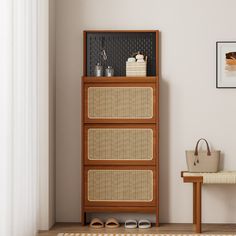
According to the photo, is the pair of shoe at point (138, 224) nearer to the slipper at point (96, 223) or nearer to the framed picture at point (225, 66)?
the slipper at point (96, 223)

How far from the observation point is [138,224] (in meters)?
5.12

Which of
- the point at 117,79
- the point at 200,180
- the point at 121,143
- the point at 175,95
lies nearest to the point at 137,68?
the point at 117,79

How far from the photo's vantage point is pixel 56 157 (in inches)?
209

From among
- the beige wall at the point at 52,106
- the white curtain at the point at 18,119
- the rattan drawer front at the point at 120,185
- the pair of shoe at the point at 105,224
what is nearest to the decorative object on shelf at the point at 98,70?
the beige wall at the point at 52,106

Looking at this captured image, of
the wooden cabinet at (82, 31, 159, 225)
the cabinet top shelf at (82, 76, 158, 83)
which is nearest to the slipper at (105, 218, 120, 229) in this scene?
the wooden cabinet at (82, 31, 159, 225)

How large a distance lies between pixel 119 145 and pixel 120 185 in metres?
0.38

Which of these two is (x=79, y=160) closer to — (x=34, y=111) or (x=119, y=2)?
(x=34, y=111)

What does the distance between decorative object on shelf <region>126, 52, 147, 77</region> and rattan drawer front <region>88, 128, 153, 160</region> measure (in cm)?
52

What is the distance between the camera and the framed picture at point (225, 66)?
5.20 meters

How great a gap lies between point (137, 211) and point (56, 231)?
2.58 feet

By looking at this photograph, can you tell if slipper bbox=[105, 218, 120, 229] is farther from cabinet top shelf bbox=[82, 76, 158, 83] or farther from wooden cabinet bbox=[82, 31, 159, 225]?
cabinet top shelf bbox=[82, 76, 158, 83]

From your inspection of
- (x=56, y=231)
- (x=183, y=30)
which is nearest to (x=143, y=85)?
(x=183, y=30)

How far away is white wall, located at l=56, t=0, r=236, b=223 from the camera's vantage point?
17.1ft

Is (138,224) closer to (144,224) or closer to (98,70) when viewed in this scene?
(144,224)
